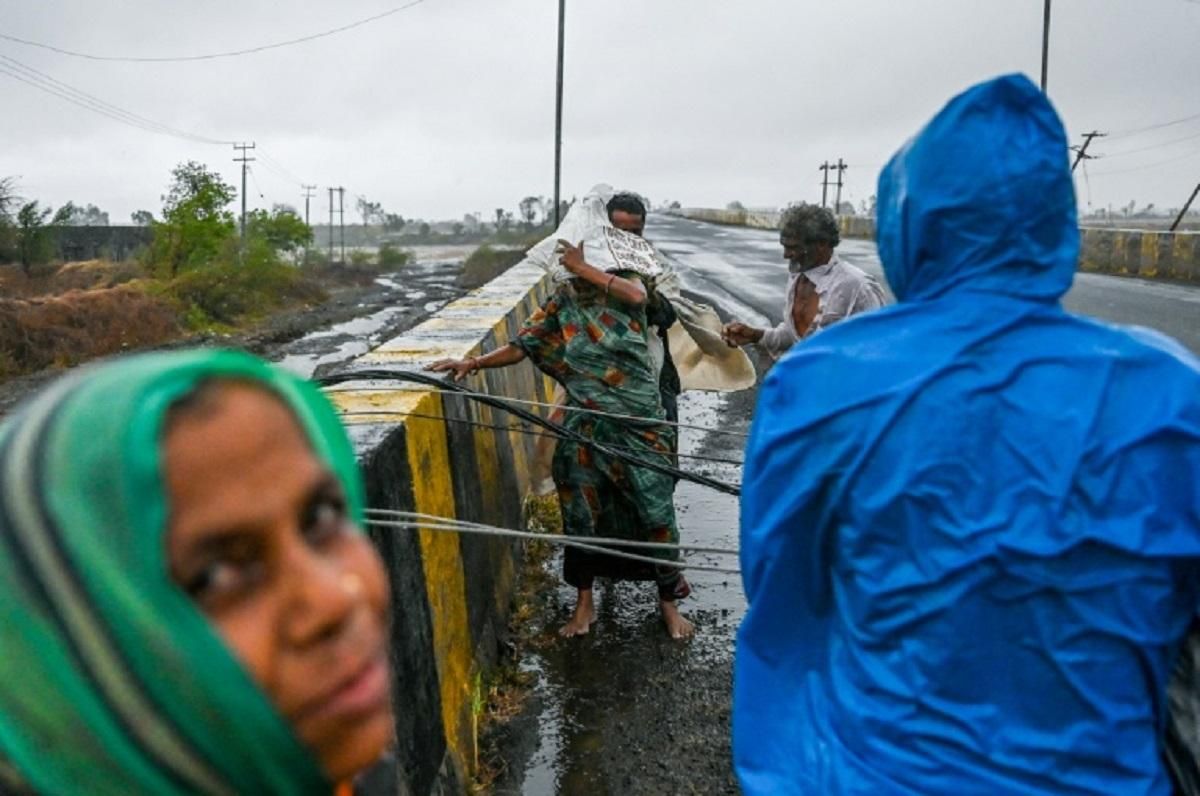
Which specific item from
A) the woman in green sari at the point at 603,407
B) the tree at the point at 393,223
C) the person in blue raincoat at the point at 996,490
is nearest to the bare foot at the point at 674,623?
the woman in green sari at the point at 603,407

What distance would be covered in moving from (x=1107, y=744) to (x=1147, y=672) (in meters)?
0.13

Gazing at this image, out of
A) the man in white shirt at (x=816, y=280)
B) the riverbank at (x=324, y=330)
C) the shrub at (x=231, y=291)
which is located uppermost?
the man in white shirt at (x=816, y=280)

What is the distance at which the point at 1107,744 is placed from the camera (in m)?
1.62

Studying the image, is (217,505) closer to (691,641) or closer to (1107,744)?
(1107,744)

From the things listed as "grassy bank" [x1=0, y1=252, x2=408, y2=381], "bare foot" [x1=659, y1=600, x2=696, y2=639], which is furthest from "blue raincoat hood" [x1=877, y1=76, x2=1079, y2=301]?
"grassy bank" [x1=0, y1=252, x2=408, y2=381]

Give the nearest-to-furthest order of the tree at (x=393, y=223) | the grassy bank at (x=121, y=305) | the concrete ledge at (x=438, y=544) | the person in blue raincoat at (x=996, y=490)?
the person in blue raincoat at (x=996, y=490)
the concrete ledge at (x=438, y=544)
the grassy bank at (x=121, y=305)
the tree at (x=393, y=223)

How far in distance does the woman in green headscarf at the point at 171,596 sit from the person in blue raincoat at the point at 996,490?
104cm

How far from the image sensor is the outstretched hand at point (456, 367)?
471 cm

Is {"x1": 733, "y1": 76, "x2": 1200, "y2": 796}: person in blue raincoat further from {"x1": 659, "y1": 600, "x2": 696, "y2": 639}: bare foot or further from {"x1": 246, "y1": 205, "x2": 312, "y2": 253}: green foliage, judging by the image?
{"x1": 246, "y1": 205, "x2": 312, "y2": 253}: green foliage

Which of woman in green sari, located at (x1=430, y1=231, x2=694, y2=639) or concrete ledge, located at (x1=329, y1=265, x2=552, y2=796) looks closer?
concrete ledge, located at (x1=329, y1=265, x2=552, y2=796)

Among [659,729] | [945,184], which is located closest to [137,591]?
[945,184]

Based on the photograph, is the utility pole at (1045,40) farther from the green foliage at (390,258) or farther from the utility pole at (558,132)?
the green foliage at (390,258)

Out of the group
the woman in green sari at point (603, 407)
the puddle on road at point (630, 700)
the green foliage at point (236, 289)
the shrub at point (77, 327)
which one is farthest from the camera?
the green foliage at point (236, 289)

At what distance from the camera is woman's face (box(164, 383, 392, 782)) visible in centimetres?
80
